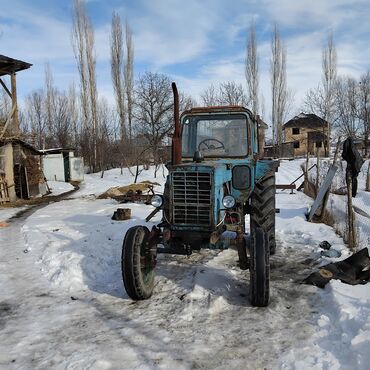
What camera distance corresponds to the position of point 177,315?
468cm

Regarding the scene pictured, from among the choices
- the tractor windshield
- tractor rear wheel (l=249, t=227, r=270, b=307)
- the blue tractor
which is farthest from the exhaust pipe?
tractor rear wheel (l=249, t=227, r=270, b=307)

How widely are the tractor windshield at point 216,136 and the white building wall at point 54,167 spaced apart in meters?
25.5

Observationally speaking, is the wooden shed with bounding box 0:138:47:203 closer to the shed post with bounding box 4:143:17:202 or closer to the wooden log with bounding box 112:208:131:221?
the shed post with bounding box 4:143:17:202

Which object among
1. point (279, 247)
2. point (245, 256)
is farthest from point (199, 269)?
point (279, 247)

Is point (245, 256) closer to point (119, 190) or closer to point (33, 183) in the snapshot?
point (119, 190)

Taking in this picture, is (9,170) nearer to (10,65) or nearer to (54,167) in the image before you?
(10,65)

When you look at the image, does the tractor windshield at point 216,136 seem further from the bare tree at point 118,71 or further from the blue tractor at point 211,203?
the bare tree at point 118,71

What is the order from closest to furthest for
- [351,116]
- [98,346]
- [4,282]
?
[98,346] < [4,282] < [351,116]

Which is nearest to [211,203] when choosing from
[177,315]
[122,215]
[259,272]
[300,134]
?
[259,272]

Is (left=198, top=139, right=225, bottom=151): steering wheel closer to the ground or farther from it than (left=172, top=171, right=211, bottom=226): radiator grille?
farther from it

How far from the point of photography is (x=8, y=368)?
359 centimetres

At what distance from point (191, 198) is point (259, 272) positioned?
1.27 m

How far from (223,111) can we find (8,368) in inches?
179

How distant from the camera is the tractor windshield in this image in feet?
20.9
